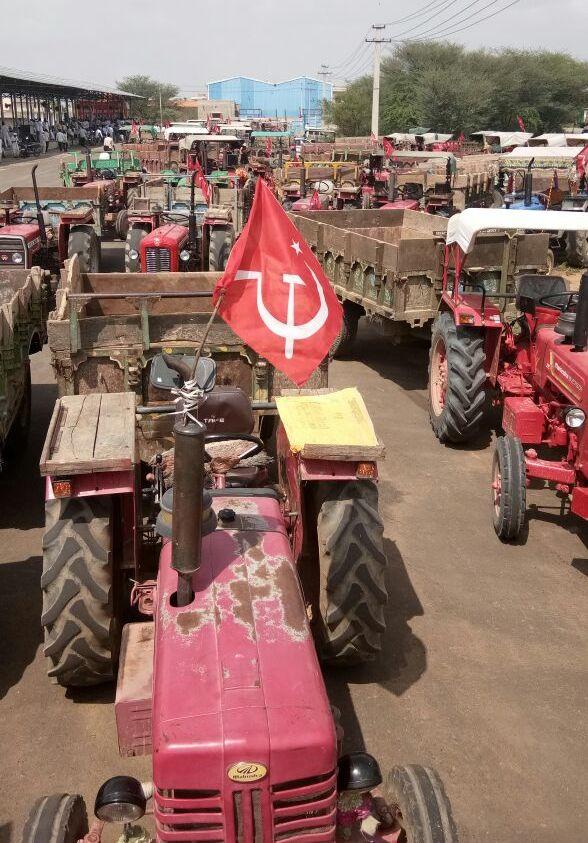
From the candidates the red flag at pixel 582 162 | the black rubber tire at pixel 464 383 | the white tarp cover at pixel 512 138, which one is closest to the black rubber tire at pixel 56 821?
the black rubber tire at pixel 464 383

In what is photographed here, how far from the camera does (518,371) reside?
7.00 metres

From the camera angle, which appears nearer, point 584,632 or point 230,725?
point 230,725

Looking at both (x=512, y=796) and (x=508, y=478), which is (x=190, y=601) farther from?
(x=508, y=478)

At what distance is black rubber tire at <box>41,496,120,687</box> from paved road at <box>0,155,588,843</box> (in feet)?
1.52

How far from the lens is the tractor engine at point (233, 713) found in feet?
7.58

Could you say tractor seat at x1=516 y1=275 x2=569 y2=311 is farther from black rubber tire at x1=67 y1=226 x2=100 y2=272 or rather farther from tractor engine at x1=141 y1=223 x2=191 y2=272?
black rubber tire at x1=67 y1=226 x2=100 y2=272

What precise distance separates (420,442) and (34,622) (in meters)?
4.14

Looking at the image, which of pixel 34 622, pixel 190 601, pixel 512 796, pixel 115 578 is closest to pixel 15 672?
pixel 34 622

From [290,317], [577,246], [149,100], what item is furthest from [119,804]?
[149,100]

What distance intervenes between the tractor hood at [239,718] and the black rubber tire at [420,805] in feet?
1.02

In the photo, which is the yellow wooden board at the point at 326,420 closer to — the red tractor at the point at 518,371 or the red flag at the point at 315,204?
the red tractor at the point at 518,371

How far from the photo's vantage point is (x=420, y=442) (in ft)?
25.0

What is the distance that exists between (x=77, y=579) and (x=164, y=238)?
901 centimetres

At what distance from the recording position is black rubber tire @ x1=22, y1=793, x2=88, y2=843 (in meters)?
2.60
